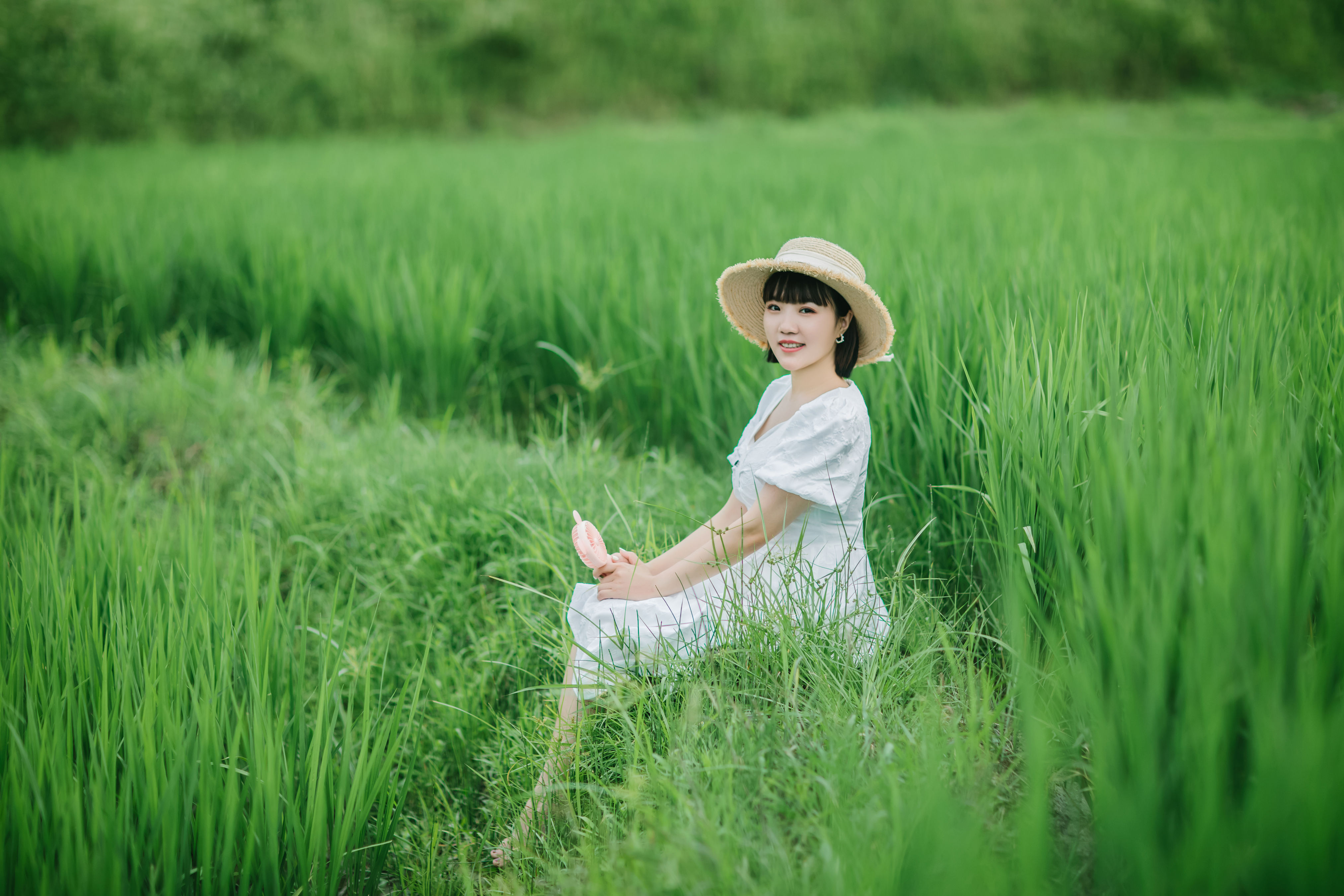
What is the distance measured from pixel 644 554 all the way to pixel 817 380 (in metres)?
0.55

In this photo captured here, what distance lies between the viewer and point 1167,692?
883 millimetres

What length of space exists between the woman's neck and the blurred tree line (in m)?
11.7

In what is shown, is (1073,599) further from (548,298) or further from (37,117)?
(37,117)

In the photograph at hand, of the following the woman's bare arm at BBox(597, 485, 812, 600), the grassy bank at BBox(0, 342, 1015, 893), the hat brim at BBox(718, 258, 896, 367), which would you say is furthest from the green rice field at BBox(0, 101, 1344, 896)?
the hat brim at BBox(718, 258, 896, 367)

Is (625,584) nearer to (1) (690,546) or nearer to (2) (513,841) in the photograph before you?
(1) (690,546)

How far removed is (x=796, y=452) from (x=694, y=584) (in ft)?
0.99

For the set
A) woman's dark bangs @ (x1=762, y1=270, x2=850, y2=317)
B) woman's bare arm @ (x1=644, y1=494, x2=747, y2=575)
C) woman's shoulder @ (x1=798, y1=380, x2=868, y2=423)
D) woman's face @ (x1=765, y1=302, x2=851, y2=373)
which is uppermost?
woman's dark bangs @ (x1=762, y1=270, x2=850, y2=317)

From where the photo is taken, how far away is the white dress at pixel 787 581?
138 centimetres

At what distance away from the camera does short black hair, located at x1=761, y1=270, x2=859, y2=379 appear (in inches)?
56.2

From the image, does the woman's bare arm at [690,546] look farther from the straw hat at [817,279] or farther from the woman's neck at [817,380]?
the straw hat at [817,279]

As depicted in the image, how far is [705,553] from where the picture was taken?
4.77ft

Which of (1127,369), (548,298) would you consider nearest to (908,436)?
(1127,369)

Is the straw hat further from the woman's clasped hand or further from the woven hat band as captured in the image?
the woman's clasped hand

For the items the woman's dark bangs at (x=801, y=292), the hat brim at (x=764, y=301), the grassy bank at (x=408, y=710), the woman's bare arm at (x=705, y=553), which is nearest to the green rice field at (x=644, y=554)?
the grassy bank at (x=408, y=710)
